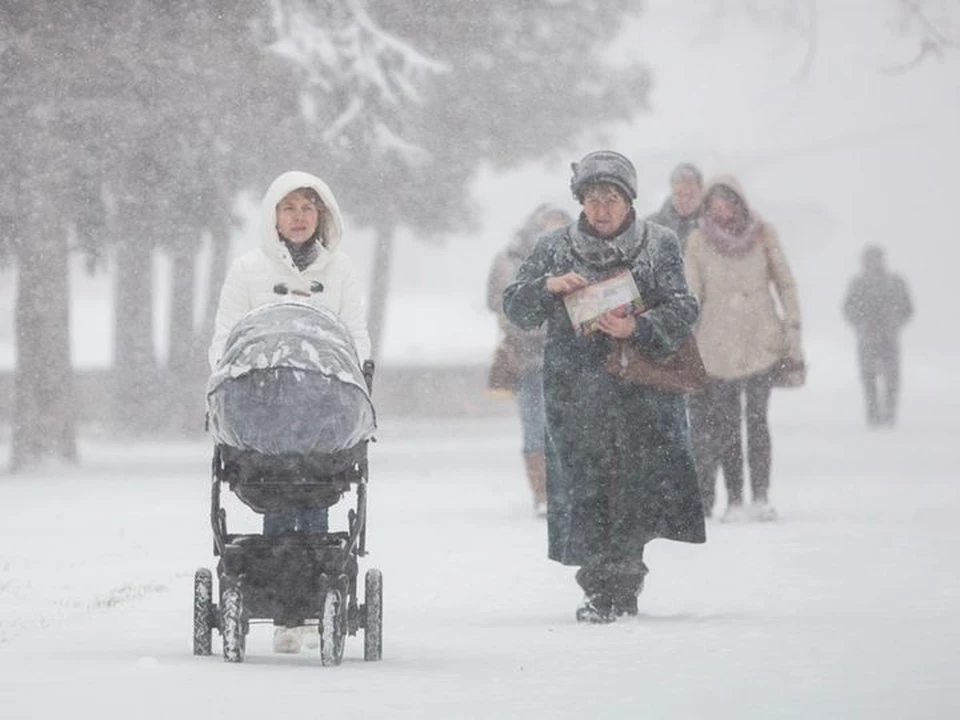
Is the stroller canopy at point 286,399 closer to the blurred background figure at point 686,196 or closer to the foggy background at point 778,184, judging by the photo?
the blurred background figure at point 686,196

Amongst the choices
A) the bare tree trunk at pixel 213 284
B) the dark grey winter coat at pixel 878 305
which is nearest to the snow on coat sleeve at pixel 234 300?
the dark grey winter coat at pixel 878 305

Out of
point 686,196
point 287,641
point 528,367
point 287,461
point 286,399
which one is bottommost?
point 287,641

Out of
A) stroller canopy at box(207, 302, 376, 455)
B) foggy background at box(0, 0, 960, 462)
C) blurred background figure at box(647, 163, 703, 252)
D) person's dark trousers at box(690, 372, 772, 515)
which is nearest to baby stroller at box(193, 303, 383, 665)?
stroller canopy at box(207, 302, 376, 455)

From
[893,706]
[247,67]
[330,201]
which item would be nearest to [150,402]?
[247,67]

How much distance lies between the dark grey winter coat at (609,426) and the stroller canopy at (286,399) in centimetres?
180

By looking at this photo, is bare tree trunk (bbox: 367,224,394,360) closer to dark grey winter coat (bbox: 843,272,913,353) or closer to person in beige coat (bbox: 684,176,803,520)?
dark grey winter coat (bbox: 843,272,913,353)

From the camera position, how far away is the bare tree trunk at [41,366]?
68.1 feet

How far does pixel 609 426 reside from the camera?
9.43 metres

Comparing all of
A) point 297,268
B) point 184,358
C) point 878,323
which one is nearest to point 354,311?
point 297,268

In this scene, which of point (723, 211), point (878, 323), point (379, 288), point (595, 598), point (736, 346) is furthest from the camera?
point (379, 288)

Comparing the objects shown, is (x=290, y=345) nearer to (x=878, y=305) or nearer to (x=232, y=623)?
(x=232, y=623)

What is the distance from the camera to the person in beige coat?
13.7 meters

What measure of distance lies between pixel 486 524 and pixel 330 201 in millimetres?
6004

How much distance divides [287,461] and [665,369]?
2124 millimetres
